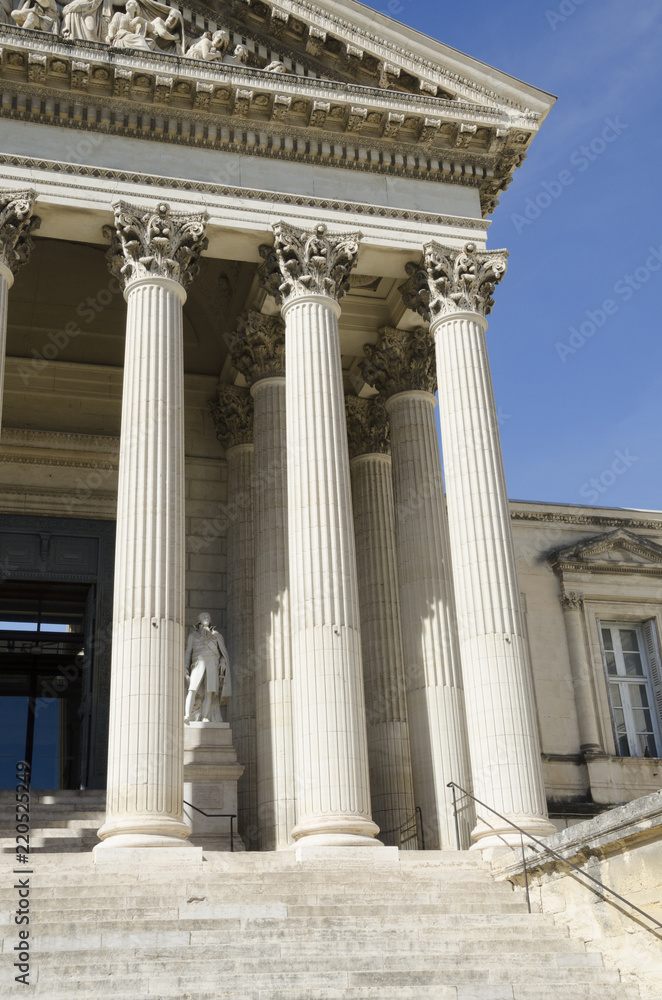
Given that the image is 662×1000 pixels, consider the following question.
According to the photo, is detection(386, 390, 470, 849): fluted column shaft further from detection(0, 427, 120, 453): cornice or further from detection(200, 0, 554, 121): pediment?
detection(0, 427, 120, 453): cornice

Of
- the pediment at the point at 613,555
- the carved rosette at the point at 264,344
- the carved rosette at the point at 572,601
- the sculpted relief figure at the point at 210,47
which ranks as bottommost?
the carved rosette at the point at 572,601

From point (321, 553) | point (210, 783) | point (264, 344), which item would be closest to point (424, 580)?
point (321, 553)

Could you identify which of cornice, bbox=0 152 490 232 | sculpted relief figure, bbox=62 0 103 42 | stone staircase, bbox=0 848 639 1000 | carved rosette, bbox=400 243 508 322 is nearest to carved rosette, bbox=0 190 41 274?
cornice, bbox=0 152 490 232

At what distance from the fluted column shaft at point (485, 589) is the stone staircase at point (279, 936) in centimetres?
281

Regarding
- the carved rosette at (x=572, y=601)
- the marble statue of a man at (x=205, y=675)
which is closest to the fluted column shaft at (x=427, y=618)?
the marble statue of a man at (x=205, y=675)

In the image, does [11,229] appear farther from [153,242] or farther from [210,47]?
[210,47]

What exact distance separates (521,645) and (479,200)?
10445mm

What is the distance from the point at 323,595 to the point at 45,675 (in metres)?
11.4

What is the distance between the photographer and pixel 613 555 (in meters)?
35.7

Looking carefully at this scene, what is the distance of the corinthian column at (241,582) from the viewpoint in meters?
25.5

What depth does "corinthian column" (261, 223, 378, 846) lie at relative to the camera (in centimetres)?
2055

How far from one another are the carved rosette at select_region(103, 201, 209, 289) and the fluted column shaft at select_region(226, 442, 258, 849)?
22.7ft

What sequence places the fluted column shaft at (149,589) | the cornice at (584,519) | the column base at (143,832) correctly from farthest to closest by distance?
the cornice at (584,519) < the fluted column shaft at (149,589) < the column base at (143,832)

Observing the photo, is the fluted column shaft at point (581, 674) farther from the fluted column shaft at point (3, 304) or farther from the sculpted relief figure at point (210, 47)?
the fluted column shaft at point (3, 304)
